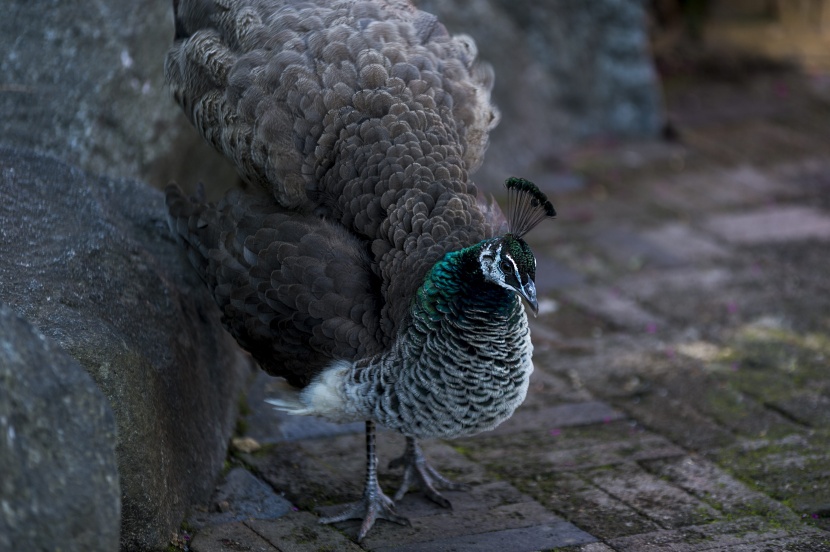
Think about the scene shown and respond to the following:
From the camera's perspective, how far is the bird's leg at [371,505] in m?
3.25

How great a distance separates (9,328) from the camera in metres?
2.13

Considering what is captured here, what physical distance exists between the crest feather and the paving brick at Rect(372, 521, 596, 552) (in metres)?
0.91

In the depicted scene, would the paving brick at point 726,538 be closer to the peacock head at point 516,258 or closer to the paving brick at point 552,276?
the peacock head at point 516,258

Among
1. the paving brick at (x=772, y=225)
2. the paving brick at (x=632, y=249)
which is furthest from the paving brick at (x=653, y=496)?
the paving brick at (x=772, y=225)

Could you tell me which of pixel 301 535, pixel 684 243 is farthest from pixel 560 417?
pixel 684 243

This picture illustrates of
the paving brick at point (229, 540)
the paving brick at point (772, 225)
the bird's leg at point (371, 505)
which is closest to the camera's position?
the paving brick at point (229, 540)

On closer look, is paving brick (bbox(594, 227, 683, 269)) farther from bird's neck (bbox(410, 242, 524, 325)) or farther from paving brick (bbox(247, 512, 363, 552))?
paving brick (bbox(247, 512, 363, 552))

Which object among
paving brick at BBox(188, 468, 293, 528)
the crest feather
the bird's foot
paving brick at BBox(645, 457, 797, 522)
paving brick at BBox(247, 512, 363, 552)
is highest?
the crest feather

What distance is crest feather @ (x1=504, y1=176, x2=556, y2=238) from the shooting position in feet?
9.38

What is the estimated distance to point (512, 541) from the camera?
3.12 meters

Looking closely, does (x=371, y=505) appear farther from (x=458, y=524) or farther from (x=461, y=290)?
(x=461, y=290)

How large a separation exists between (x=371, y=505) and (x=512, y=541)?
0.45 meters

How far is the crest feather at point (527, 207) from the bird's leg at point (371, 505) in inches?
32.9

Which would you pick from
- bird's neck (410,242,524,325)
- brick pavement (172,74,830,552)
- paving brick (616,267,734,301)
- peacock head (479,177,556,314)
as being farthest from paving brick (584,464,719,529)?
paving brick (616,267,734,301)
